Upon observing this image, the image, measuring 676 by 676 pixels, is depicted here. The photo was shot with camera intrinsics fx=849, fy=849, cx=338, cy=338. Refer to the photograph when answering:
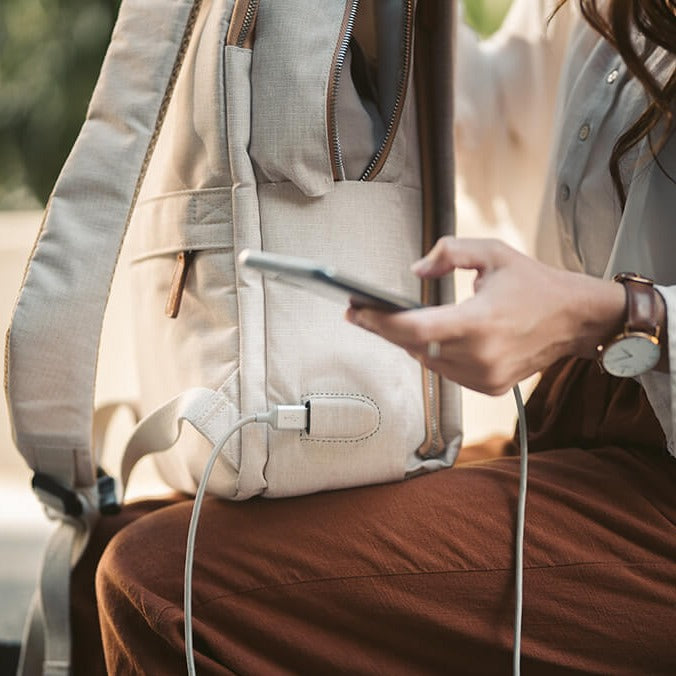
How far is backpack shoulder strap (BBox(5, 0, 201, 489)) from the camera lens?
23.8 inches

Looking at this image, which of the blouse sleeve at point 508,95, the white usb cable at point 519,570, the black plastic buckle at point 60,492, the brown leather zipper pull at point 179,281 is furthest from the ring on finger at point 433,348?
the blouse sleeve at point 508,95

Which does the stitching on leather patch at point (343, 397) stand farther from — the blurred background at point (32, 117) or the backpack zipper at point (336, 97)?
the blurred background at point (32, 117)

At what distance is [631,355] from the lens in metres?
0.53

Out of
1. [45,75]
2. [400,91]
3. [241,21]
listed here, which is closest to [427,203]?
[400,91]

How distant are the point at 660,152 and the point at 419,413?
270 millimetres

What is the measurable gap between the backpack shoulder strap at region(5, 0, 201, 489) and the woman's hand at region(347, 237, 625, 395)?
0.24 m

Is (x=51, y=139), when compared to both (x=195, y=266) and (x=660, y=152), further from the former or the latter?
(x=660, y=152)

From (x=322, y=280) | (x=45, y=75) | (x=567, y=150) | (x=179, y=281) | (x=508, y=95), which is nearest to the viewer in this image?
(x=322, y=280)

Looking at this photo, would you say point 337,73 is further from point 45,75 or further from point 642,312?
point 45,75

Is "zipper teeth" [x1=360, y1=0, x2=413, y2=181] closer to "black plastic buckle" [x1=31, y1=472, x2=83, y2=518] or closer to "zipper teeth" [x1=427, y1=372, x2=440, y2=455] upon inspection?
"zipper teeth" [x1=427, y1=372, x2=440, y2=455]

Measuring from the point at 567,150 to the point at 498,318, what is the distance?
35 cm

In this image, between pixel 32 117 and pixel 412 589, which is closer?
pixel 412 589

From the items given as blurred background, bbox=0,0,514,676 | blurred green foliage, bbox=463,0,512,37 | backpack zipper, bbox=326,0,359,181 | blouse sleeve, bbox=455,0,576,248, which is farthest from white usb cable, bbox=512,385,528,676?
blurred background, bbox=0,0,514,676

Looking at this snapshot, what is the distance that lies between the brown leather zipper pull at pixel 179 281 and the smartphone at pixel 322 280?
0.22 m
